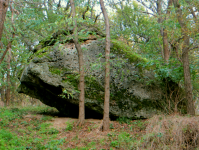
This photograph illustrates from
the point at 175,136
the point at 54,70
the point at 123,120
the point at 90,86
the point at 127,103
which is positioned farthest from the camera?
the point at 54,70

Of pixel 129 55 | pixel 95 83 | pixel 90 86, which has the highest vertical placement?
pixel 129 55

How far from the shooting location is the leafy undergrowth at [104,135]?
A: 17.6 feet

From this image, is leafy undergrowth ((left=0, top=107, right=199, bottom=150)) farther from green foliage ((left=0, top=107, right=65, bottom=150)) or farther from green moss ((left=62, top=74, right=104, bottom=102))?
green moss ((left=62, top=74, right=104, bottom=102))

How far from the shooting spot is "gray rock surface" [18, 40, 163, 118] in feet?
28.2

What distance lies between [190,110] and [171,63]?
2.57 m

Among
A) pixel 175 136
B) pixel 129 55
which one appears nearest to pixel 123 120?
pixel 175 136

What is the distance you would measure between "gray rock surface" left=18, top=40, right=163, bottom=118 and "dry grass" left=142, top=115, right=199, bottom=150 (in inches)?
113

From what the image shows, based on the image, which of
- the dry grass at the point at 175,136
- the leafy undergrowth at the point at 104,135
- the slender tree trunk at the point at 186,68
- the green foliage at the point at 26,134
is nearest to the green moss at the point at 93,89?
the leafy undergrowth at the point at 104,135

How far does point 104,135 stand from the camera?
22.3 feet

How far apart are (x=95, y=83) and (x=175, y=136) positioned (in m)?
4.69

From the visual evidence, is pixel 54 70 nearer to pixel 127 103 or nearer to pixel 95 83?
pixel 95 83

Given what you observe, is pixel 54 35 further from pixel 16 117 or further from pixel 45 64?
pixel 16 117

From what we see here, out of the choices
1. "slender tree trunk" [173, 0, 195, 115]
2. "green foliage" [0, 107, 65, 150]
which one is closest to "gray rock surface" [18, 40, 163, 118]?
"slender tree trunk" [173, 0, 195, 115]

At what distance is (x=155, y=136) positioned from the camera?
5.50 m
